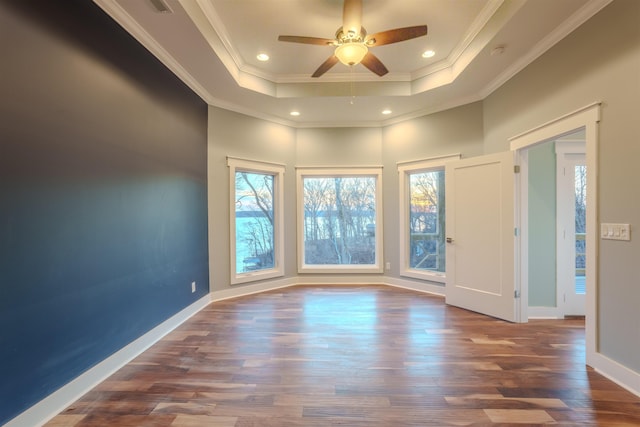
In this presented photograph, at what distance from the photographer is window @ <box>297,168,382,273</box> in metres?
5.05

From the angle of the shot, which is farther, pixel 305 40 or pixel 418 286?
pixel 418 286

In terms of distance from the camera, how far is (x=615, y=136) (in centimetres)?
209

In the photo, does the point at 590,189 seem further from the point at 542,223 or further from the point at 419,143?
the point at 419,143

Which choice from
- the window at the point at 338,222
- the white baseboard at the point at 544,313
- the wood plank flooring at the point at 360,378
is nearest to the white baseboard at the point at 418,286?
the window at the point at 338,222

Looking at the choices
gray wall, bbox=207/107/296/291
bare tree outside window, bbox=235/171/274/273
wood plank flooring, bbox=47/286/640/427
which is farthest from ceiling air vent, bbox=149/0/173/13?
wood plank flooring, bbox=47/286/640/427

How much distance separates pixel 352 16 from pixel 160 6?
1.52 m

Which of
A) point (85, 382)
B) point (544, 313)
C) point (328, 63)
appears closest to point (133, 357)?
point (85, 382)

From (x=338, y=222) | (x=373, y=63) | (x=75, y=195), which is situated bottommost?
(x=338, y=222)

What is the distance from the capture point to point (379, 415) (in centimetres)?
176

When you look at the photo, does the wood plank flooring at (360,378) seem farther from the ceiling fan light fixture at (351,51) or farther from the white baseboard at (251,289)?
the ceiling fan light fixture at (351,51)

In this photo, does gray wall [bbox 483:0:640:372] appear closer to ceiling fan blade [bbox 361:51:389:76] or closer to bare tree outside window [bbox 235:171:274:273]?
ceiling fan blade [bbox 361:51:389:76]

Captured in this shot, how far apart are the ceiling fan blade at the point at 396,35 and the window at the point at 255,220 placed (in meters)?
2.66

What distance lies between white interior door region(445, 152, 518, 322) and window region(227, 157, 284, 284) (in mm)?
2695

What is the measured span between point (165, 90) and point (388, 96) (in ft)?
9.12
